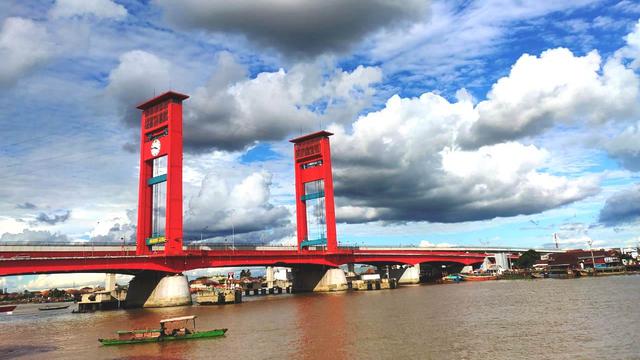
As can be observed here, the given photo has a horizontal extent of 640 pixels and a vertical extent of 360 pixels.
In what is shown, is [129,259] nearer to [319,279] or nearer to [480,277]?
[319,279]

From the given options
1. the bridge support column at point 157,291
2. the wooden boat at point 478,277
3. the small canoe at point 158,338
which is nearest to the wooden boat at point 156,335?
the small canoe at point 158,338

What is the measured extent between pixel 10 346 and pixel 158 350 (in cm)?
1680

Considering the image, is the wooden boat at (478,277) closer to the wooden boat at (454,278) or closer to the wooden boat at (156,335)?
the wooden boat at (454,278)

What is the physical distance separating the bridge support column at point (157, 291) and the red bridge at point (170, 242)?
2.09 m

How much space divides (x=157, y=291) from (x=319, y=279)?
151 feet

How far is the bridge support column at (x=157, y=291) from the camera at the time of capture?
7825 centimetres

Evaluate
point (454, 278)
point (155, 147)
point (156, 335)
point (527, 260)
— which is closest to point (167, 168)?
point (155, 147)

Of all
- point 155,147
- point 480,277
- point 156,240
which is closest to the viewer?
point 156,240

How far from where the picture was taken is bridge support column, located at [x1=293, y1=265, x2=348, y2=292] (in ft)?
376

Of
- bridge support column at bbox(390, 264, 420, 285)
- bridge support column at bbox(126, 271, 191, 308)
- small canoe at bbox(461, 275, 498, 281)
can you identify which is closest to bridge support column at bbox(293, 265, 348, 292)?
bridge support column at bbox(390, 264, 420, 285)

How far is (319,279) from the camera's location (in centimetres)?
11662

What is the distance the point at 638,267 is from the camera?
5709 inches

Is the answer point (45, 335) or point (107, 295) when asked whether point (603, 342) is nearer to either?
point (45, 335)

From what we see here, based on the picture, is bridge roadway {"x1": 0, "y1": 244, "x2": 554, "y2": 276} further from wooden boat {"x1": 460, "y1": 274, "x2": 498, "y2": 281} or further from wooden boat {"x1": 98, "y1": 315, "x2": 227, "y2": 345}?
wooden boat {"x1": 460, "y1": 274, "x2": 498, "y2": 281}
